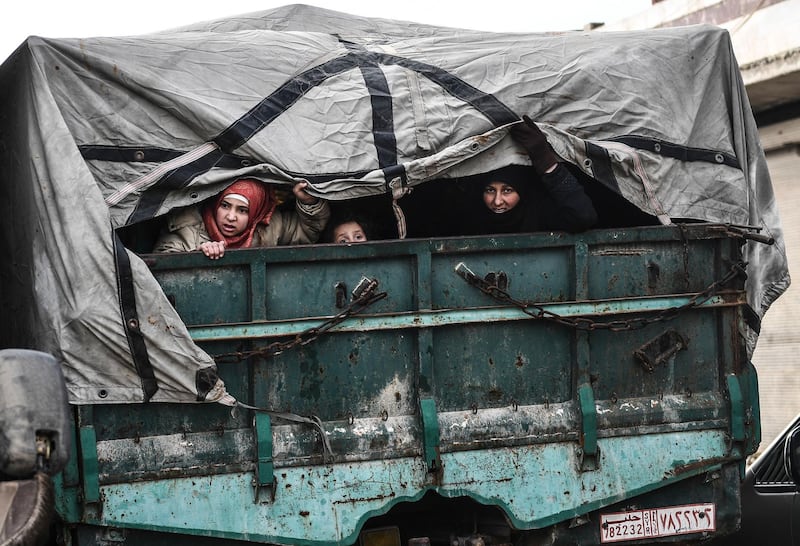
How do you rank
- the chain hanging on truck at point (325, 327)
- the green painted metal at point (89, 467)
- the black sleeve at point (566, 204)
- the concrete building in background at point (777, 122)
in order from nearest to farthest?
1. the green painted metal at point (89, 467)
2. the chain hanging on truck at point (325, 327)
3. the black sleeve at point (566, 204)
4. the concrete building in background at point (777, 122)

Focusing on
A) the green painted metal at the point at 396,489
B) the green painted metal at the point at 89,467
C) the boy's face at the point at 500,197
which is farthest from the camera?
the boy's face at the point at 500,197

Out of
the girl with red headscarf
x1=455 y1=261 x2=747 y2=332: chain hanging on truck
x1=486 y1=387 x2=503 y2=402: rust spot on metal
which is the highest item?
the girl with red headscarf

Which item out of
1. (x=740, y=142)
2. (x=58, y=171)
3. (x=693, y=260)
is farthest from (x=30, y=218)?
(x=740, y=142)

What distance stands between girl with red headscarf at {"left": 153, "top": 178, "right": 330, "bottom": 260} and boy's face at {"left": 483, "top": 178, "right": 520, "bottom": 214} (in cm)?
83

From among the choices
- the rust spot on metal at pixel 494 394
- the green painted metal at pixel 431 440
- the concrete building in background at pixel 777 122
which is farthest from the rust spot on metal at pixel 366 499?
the concrete building in background at pixel 777 122

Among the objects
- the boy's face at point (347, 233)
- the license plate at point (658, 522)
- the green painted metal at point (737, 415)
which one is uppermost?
the boy's face at point (347, 233)

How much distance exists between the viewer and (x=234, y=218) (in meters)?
4.87

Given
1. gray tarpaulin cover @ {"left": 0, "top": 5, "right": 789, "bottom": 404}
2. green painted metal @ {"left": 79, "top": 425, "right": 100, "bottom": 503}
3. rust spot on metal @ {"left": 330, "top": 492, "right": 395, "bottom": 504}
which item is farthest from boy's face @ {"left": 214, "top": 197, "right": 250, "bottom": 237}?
rust spot on metal @ {"left": 330, "top": 492, "right": 395, "bottom": 504}

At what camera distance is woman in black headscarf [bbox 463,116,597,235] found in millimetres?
5039

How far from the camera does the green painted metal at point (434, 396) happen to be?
4539 millimetres

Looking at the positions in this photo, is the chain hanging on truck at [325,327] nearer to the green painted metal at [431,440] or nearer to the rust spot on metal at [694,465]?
the green painted metal at [431,440]

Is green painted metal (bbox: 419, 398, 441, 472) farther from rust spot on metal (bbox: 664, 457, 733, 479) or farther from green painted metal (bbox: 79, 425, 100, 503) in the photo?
green painted metal (bbox: 79, 425, 100, 503)

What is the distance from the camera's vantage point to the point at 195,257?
4.58 m

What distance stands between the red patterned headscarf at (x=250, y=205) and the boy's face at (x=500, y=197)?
3.51ft
